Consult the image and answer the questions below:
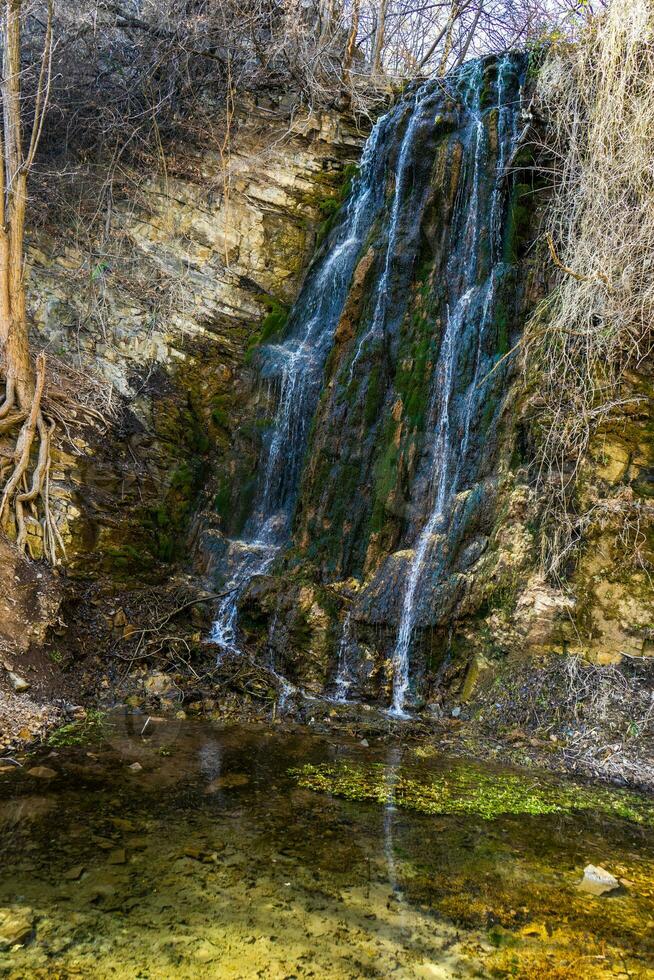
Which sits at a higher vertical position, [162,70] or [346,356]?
[162,70]

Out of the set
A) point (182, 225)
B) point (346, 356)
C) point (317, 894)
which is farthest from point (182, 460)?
point (317, 894)

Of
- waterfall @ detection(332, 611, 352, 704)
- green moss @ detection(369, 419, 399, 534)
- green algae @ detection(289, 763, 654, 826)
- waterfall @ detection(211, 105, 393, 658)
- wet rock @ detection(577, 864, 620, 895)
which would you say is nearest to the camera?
wet rock @ detection(577, 864, 620, 895)

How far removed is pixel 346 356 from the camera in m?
8.50

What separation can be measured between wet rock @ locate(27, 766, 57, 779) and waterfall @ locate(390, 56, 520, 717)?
9.87 ft

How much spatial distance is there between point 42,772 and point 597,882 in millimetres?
3362

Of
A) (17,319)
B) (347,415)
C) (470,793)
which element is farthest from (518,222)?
(470,793)

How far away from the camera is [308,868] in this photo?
3330 mm

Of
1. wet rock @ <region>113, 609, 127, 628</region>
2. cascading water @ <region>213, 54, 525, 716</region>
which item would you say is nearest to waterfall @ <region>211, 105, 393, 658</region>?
cascading water @ <region>213, 54, 525, 716</region>

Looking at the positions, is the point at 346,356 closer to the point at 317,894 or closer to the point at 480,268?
the point at 480,268

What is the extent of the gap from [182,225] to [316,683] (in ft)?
24.7

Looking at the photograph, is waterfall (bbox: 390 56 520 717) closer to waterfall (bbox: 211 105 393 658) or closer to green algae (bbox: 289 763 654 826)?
green algae (bbox: 289 763 654 826)

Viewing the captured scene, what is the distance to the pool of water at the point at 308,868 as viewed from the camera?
265 cm

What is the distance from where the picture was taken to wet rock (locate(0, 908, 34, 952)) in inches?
102

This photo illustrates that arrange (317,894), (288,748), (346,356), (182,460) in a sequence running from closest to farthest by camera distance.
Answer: (317,894) → (288,748) → (346,356) → (182,460)
